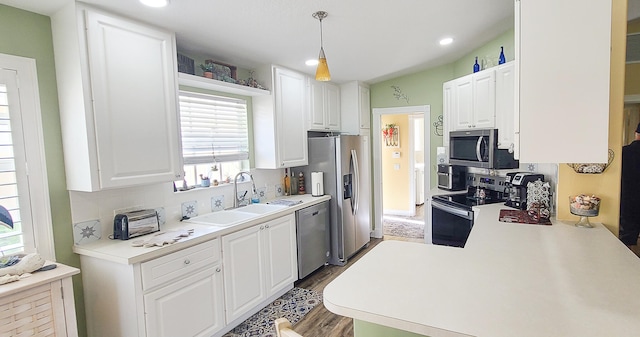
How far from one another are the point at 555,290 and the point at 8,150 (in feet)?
9.24

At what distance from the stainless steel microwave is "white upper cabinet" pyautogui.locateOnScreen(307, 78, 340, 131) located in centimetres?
169

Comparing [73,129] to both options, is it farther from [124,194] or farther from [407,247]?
[407,247]

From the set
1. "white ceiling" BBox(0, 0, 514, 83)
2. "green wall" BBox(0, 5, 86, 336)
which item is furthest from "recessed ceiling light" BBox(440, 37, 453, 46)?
"green wall" BBox(0, 5, 86, 336)

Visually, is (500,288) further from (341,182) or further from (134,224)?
(341,182)

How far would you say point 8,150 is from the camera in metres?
1.85

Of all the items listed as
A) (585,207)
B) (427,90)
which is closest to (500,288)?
(585,207)

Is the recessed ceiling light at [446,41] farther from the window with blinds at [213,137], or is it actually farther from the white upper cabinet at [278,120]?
the window with blinds at [213,137]

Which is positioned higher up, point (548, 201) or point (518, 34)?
point (518, 34)

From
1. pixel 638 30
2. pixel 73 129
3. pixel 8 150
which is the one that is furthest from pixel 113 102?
pixel 638 30

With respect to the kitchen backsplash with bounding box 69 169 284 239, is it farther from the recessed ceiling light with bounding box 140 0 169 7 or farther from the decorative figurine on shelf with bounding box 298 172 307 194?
the recessed ceiling light with bounding box 140 0 169 7

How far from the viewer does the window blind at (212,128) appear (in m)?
2.89

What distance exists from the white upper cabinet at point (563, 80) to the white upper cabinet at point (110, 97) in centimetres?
220

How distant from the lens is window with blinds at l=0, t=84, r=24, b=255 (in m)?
1.83

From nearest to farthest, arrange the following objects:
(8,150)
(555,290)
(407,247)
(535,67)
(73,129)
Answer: (555,290)
(535,67)
(407,247)
(8,150)
(73,129)
